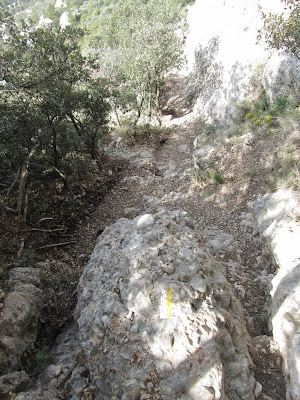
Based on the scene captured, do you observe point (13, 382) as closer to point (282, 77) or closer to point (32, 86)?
point (32, 86)

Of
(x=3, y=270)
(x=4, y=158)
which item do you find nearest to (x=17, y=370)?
(x=3, y=270)

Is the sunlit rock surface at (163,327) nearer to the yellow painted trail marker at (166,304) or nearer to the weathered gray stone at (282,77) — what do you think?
the yellow painted trail marker at (166,304)

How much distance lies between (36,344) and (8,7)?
5.33m

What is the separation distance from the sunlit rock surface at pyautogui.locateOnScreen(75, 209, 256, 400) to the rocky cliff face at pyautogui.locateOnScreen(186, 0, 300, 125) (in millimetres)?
7146

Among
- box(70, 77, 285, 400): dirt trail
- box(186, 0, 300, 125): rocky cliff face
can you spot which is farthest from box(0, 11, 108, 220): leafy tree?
box(186, 0, 300, 125): rocky cliff face

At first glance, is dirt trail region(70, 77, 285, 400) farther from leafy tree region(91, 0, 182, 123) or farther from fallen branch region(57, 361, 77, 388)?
leafy tree region(91, 0, 182, 123)

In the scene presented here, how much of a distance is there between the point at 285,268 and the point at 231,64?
1078 cm

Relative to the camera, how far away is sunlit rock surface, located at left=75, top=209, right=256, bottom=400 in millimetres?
2039

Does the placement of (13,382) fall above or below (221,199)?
below

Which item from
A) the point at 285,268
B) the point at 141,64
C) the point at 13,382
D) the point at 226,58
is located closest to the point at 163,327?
the point at 13,382

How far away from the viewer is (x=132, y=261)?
3000 mm

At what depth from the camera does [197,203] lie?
629cm

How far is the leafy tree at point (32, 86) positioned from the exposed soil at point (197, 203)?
5.12 feet

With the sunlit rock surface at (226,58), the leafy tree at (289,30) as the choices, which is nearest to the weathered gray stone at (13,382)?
the leafy tree at (289,30)
